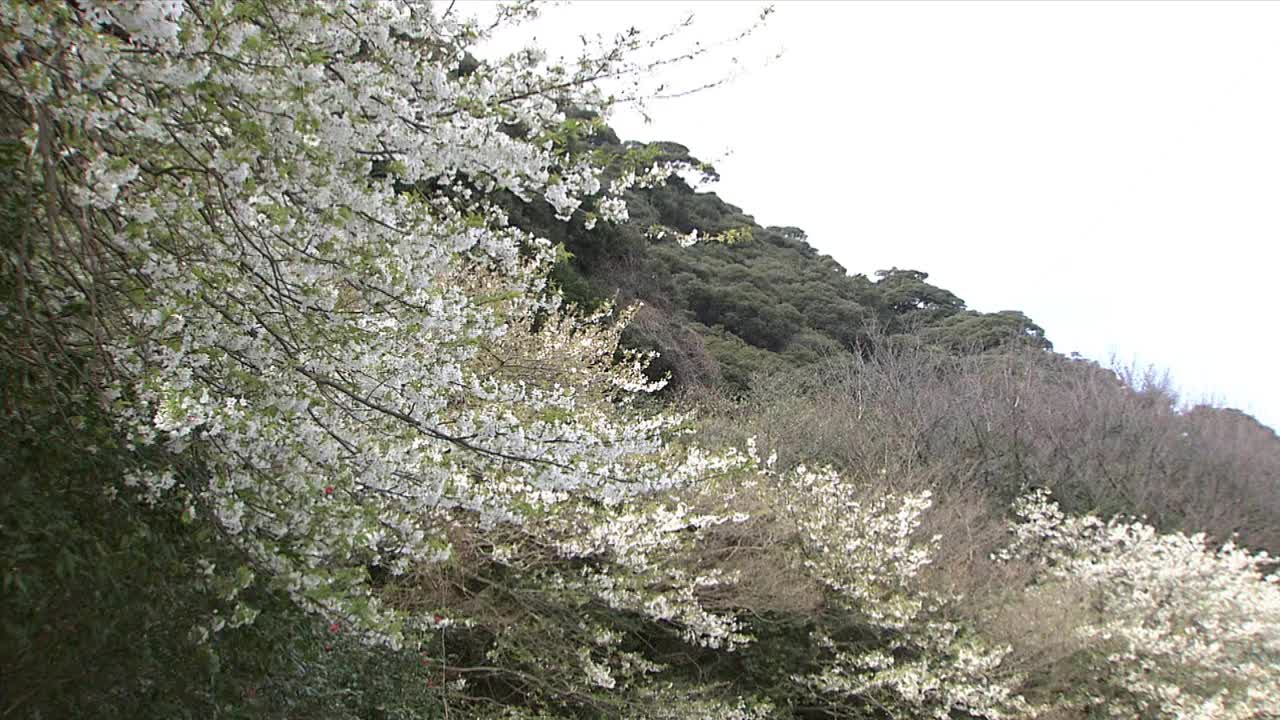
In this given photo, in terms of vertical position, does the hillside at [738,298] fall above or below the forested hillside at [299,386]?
above

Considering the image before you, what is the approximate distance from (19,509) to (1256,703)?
393 inches

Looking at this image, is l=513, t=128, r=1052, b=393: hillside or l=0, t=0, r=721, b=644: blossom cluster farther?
l=513, t=128, r=1052, b=393: hillside

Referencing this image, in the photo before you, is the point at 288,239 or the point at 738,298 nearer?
the point at 288,239

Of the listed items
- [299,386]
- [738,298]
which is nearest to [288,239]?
[299,386]

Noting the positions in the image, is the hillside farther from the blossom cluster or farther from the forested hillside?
the blossom cluster

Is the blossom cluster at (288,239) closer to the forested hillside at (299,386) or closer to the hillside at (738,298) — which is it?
the forested hillside at (299,386)

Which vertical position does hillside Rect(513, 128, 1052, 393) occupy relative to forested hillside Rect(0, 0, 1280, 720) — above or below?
above

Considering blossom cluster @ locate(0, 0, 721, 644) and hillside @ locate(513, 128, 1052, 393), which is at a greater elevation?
hillside @ locate(513, 128, 1052, 393)

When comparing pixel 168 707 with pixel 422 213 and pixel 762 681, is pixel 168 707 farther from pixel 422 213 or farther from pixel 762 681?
pixel 762 681

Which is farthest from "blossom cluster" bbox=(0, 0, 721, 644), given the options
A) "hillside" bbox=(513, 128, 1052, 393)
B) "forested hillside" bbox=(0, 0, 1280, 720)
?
"hillside" bbox=(513, 128, 1052, 393)

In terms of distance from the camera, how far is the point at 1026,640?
770 cm

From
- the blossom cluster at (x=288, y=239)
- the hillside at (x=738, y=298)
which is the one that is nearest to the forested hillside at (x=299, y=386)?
the blossom cluster at (x=288, y=239)

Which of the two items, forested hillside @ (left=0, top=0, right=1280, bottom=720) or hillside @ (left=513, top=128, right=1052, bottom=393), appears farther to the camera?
hillside @ (left=513, top=128, right=1052, bottom=393)

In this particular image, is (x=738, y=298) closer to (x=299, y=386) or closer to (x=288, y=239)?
(x=299, y=386)
